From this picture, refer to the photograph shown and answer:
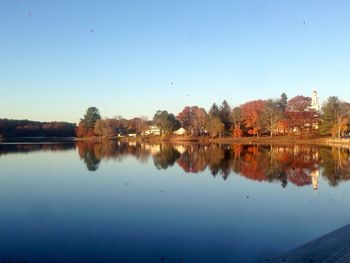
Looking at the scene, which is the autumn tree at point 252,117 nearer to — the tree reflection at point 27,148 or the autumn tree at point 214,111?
the autumn tree at point 214,111

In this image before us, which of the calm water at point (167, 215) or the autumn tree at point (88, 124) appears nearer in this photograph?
the calm water at point (167, 215)

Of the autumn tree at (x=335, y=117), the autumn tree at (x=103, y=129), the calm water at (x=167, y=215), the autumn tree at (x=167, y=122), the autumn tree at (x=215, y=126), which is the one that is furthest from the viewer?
the autumn tree at (x=103, y=129)

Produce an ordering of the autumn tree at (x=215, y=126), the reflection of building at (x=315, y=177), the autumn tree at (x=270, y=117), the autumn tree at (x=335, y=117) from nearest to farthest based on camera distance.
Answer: the reflection of building at (x=315, y=177)
the autumn tree at (x=335, y=117)
the autumn tree at (x=270, y=117)
the autumn tree at (x=215, y=126)

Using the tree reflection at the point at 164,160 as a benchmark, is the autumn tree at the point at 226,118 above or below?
above

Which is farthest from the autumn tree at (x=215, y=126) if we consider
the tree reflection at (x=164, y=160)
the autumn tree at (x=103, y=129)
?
the autumn tree at (x=103, y=129)

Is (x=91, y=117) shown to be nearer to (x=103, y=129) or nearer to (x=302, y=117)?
(x=103, y=129)

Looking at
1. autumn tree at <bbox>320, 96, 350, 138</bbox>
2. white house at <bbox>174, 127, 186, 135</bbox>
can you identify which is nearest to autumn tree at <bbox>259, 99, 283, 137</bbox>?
autumn tree at <bbox>320, 96, 350, 138</bbox>

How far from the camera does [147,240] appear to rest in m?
10.1

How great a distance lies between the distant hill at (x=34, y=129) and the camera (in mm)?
109812

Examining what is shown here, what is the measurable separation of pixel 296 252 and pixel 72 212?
849cm

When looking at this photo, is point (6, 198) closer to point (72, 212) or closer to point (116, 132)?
point (72, 212)

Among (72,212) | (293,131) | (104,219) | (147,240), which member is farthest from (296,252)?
(293,131)

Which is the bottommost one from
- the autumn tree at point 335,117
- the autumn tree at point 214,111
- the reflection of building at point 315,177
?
the reflection of building at point 315,177

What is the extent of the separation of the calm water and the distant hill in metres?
95.5
